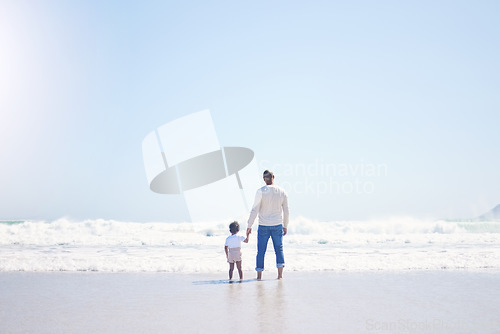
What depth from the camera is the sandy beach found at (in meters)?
3.95

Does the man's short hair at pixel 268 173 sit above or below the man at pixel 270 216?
above

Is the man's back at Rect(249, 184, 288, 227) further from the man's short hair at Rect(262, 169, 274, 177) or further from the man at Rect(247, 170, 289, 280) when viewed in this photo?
the man's short hair at Rect(262, 169, 274, 177)

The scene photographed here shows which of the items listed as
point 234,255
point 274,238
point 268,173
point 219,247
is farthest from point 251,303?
point 219,247

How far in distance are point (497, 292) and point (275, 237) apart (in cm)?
335

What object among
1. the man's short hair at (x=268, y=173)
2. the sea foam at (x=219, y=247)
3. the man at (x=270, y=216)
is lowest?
the sea foam at (x=219, y=247)

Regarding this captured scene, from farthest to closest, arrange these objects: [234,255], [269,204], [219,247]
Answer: [219,247] < [269,204] < [234,255]

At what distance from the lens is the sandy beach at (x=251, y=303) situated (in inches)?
156

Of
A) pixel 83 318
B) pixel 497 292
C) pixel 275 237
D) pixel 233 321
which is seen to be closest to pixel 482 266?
pixel 497 292

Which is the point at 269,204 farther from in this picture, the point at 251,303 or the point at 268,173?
the point at 251,303

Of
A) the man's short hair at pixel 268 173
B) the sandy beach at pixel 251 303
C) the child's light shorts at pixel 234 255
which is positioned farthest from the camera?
the man's short hair at pixel 268 173

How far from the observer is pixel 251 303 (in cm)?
498

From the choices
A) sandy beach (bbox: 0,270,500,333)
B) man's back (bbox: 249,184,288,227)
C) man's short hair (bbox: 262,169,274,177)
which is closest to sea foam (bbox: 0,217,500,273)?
sandy beach (bbox: 0,270,500,333)

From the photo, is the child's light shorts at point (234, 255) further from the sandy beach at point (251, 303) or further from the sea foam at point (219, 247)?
the sea foam at point (219, 247)

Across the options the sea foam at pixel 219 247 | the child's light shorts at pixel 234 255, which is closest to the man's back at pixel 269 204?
the child's light shorts at pixel 234 255
